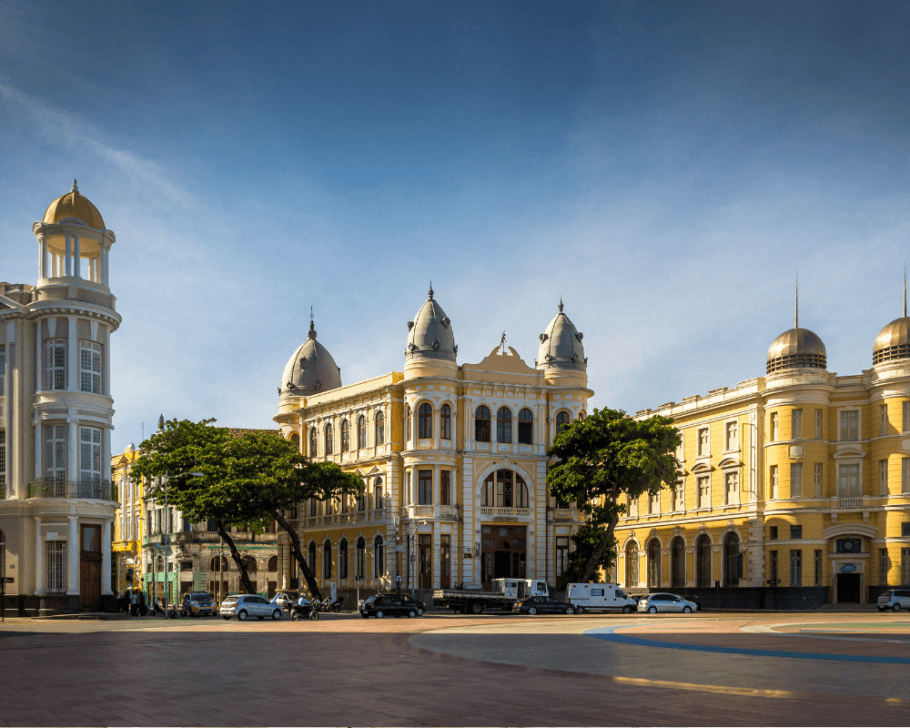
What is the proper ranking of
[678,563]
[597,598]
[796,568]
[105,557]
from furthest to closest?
[678,563] < [796,568] < [597,598] < [105,557]

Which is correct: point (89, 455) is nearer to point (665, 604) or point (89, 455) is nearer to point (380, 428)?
point (380, 428)

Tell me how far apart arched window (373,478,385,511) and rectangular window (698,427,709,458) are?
Answer: 26366mm

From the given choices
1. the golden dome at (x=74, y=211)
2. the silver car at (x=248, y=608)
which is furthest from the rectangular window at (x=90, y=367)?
the silver car at (x=248, y=608)

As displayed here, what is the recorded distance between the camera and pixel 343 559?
81.5 meters

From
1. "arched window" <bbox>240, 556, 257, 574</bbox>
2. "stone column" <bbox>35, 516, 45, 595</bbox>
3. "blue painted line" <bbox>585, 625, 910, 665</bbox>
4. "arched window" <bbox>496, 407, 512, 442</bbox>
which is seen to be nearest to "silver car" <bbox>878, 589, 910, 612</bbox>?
"arched window" <bbox>496, 407, 512, 442</bbox>

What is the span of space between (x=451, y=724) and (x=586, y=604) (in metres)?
51.0

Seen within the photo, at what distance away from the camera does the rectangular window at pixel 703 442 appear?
279 ft

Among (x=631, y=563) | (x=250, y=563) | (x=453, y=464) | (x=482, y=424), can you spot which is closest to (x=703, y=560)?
(x=631, y=563)

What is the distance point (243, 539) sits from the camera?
344 feet

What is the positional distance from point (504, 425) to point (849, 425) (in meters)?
24.6

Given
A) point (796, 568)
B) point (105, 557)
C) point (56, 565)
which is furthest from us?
point (796, 568)

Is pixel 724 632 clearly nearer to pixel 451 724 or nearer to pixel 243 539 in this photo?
pixel 451 724

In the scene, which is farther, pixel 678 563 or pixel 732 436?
pixel 678 563

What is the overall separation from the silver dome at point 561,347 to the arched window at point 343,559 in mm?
20224
